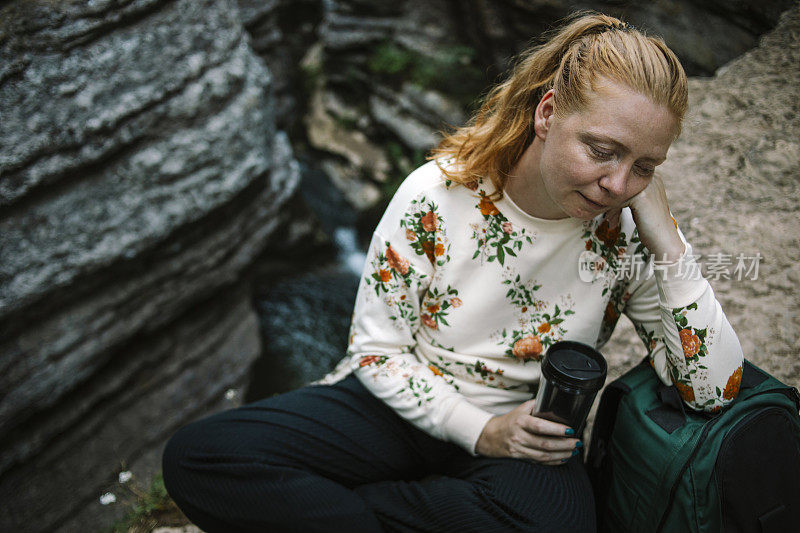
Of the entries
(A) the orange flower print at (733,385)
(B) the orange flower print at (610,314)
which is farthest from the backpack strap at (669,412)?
(B) the orange flower print at (610,314)

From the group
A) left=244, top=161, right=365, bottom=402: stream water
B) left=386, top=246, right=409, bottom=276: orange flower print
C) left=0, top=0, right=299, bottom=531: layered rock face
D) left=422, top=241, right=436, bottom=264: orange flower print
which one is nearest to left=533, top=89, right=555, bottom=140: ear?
left=422, top=241, right=436, bottom=264: orange flower print

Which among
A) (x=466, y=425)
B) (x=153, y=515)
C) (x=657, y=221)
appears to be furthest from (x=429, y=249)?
(x=153, y=515)

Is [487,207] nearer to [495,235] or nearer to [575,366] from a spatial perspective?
[495,235]

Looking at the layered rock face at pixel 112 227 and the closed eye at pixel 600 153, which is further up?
the closed eye at pixel 600 153

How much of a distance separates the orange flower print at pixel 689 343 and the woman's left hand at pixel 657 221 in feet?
0.80

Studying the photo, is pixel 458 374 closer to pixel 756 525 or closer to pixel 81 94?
pixel 756 525

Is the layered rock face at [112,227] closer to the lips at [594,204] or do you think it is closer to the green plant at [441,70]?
the green plant at [441,70]

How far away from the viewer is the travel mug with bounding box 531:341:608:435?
1.52 meters

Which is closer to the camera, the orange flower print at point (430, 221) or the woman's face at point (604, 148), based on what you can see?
the woman's face at point (604, 148)

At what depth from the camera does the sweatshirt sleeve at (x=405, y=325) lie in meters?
1.85

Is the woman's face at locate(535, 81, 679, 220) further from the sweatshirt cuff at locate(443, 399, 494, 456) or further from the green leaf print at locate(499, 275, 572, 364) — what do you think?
the sweatshirt cuff at locate(443, 399, 494, 456)

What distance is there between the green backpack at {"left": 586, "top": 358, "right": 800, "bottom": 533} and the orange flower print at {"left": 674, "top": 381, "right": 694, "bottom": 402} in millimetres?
18

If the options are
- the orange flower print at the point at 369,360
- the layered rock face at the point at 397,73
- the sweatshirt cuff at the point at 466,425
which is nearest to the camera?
the sweatshirt cuff at the point at 466,425

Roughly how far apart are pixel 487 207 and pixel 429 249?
0.26 m
